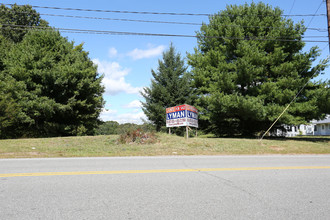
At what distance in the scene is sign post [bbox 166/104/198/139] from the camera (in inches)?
646

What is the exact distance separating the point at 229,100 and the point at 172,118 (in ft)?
14.7

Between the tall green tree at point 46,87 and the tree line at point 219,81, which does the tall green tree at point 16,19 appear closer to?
the tree line at point 219,81

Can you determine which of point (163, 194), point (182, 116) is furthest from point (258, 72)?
point (163, 194)

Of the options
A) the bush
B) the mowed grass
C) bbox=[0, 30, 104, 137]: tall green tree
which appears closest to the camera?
the mowed grass

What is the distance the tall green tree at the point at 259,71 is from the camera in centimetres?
1769

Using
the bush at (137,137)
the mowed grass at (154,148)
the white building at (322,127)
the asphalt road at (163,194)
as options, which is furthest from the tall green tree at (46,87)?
the white building at (322,127)

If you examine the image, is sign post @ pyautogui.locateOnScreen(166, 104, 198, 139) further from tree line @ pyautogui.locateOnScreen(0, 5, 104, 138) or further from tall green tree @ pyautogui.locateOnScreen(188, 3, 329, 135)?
tree line @ pyautogui.locateOnScreen(0, 5, 104, 138)

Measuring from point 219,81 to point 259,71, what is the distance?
311cm

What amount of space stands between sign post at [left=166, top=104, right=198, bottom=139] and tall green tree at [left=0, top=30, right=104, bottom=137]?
990 centimetres

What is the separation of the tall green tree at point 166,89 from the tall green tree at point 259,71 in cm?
475

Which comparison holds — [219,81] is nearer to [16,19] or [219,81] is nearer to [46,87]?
[46,87]

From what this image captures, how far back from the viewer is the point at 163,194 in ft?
14.1

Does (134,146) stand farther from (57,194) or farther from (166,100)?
(166,100)

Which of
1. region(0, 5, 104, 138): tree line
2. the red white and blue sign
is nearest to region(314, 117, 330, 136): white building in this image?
the red white and blue sign
